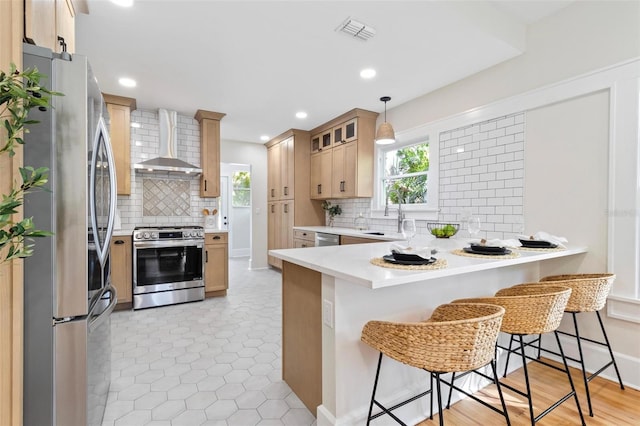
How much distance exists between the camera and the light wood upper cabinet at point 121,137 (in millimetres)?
3913

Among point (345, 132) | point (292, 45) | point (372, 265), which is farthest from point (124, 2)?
point (345, 132)

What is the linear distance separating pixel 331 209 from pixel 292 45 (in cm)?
309

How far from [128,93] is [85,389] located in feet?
11.5

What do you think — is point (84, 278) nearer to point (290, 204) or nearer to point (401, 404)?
point (401, 404)

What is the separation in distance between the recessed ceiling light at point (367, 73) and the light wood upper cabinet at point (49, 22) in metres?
2.32

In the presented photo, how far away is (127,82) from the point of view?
3404 mm

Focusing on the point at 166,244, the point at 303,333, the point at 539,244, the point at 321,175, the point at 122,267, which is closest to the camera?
the point at 303,333

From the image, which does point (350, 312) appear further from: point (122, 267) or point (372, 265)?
point (122, 267)

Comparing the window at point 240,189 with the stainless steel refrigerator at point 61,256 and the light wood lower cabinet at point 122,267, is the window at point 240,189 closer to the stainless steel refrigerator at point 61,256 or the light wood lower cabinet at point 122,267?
the light wood lower cabinet at point 122,267

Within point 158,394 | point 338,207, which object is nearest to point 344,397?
point 158,394

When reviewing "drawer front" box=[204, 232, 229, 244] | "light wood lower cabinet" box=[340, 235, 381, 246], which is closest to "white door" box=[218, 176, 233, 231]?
"drawer front" box=[204, 232, 229, 244]

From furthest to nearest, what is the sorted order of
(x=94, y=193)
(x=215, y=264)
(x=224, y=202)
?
(x=224, y=202)
(x=215, y=264)
(x=94, y=193)

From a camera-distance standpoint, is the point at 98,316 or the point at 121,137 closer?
the point at 98,316

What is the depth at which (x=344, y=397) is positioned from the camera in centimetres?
154
